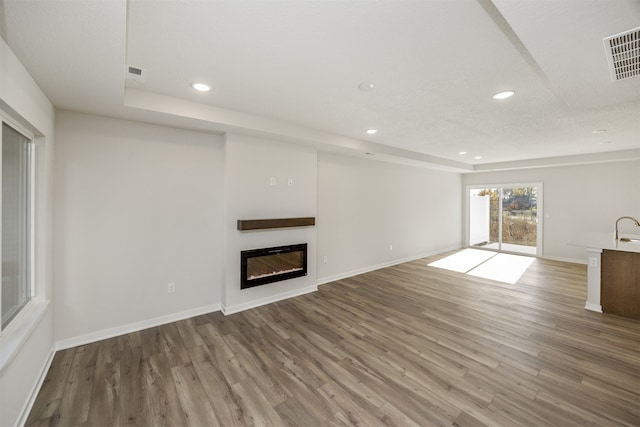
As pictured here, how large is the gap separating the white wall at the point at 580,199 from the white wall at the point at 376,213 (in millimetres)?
2189

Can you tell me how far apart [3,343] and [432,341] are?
3.44 metres

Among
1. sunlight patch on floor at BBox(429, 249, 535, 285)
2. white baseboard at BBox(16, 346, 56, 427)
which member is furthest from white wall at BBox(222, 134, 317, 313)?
sunlight patch on floor at BBox(429, 249, 535, 285)

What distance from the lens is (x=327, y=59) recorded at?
198cm

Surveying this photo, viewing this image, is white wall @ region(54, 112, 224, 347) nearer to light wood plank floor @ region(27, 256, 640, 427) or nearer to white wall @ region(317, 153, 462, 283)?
light wood plank floor @ region(27, 256, 640, 427)

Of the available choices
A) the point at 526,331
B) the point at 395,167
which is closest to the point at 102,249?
the point at 526,331

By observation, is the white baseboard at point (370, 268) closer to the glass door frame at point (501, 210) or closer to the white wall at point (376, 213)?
the white wall at point (376, 213)

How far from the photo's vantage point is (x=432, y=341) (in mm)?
2791

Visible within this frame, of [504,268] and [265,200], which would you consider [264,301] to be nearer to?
[265,200]

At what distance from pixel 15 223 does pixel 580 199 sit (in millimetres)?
9324

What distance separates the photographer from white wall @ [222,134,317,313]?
3473 mm

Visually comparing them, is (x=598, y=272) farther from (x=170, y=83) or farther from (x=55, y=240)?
(x=55, y=240)

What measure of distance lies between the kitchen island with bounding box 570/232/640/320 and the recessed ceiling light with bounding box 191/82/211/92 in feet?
16.8

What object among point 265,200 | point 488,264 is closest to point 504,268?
point 488,264

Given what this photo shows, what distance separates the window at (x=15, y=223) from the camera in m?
1.82
